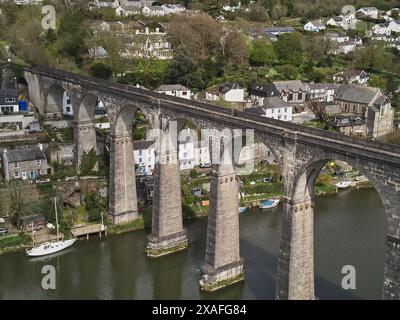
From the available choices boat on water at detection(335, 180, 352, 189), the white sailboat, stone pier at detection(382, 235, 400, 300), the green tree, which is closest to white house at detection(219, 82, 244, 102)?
the green tree

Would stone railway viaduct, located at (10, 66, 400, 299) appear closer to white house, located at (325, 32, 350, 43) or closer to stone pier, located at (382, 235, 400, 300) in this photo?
stone pier, located at (382, 235, 400, 300)

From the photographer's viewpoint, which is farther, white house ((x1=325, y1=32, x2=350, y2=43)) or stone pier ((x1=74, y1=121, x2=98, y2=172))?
white house ((x1=325, y1=32, x2=350, y2=43))

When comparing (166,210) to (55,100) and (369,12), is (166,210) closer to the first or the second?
(55,100)

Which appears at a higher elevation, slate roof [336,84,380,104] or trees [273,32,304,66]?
trees [273,32,304,66]

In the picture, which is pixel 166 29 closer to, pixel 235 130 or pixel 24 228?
pixel 24 228

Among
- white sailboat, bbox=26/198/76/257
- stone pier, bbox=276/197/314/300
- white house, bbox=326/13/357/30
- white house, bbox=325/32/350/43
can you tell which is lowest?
white sailboat, bbox=26/198/76/257

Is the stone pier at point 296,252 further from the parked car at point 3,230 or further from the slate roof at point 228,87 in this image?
the slate roof at point 228,87

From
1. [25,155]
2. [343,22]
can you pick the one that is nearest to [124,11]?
[343,22]

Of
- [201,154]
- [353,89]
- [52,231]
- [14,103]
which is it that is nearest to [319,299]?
[52,231]
